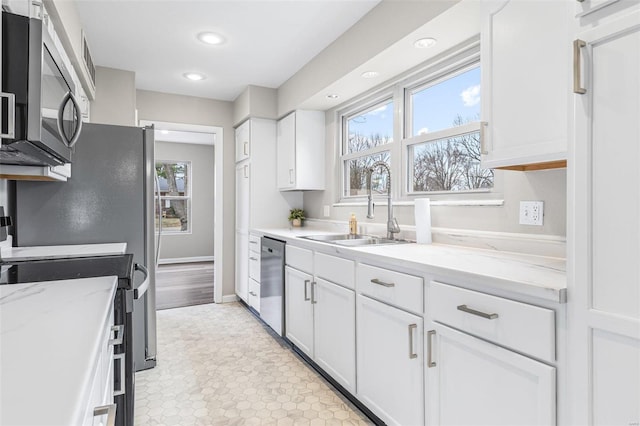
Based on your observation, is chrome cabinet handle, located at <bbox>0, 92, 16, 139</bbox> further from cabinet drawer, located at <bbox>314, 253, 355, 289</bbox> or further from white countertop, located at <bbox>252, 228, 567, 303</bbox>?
cabinet drawer, located at <bbox>314, 253, 355, 289</bbox>

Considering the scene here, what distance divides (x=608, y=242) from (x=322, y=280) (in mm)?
1629

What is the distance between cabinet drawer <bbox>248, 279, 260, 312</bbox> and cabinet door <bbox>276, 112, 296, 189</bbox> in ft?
3.44

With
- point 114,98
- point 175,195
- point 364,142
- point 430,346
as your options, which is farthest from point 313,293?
point 175,195

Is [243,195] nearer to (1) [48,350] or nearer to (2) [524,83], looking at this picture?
(2) [524,83]

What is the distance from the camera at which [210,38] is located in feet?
9.36

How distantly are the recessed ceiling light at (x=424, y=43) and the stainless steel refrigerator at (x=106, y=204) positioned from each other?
6.20 feet

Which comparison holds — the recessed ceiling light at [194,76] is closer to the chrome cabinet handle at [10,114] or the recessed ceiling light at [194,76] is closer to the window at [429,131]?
the window at [429,131]

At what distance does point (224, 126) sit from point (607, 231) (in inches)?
162

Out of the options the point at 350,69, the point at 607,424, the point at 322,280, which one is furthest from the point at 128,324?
the point at 350,69

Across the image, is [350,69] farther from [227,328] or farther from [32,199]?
[227,328]

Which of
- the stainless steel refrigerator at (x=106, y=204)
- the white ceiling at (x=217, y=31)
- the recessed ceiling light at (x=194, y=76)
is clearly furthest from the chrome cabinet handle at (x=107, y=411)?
the recessed ceiling light at (x=194, y=76)

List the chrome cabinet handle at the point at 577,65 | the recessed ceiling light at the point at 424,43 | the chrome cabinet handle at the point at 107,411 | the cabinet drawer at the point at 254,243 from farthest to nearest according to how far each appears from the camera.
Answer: the cabinet drawer at the point at 254,243, the recessed ceiling light at the point at 424,43, the chrome cabinet handle at the point at 577,65, the chrome cabinet handle at the point at 107,411

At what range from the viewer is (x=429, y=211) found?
233 cm

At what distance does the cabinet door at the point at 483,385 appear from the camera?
1126mm
